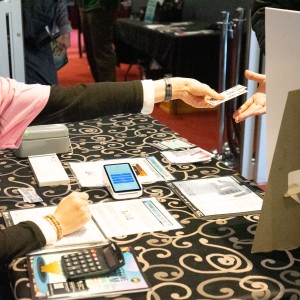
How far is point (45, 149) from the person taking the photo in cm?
172

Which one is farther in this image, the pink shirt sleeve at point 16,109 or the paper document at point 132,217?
the pink shirt sleeve at point 16,109

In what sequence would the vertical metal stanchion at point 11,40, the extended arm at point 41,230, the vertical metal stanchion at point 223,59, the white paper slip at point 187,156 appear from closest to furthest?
the extended arm at point 41,230
the white paper slip at point 187,156
the vertical metal stanchion at point 11,40
the vertical metal stanchion at point 223,59

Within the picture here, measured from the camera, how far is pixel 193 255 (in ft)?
3.70

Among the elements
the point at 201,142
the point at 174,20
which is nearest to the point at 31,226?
the point at 201,142

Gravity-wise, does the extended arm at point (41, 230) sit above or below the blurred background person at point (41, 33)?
below

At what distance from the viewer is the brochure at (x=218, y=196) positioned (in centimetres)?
133

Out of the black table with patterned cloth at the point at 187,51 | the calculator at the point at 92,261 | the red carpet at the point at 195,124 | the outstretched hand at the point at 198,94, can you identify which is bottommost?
the red carpet at the point at 195,124

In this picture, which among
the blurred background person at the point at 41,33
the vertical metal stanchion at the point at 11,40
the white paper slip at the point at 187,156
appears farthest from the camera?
the blurred background person at the point at 41,33

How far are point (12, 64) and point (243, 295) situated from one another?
69.5 inches

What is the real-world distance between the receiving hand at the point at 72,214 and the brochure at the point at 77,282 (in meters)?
0.11

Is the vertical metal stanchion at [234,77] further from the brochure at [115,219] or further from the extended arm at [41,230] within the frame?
the extended arm at [41,230]

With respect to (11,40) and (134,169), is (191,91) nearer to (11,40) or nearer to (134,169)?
(134,169)

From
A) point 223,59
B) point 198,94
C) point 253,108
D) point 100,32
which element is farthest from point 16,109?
point 100,32

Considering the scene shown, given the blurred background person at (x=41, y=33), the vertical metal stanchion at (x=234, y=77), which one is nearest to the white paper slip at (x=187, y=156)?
the blurred background person at (x=41, y=33)
